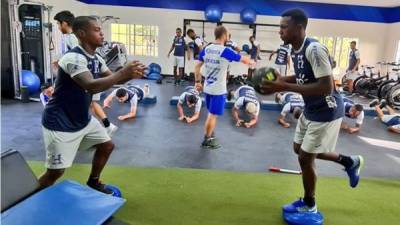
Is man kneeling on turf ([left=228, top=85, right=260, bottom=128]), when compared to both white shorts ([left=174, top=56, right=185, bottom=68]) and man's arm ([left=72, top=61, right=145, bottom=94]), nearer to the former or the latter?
man's arm ([left=72, top=61, right=145, bottom=94])

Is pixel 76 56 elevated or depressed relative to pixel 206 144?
elevated

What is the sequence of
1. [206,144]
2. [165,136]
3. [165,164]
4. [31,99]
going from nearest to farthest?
[165,164] → [206,144] → [165,136] → [31,99]

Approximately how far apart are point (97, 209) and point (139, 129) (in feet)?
10.4

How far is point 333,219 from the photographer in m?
2.57

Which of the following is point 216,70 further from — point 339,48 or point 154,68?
point 339,48

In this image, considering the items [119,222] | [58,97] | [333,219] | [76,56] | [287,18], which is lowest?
[333,219]

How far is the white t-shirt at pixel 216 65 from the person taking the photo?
13.5 feet

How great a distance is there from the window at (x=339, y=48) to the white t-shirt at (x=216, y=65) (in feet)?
30.7

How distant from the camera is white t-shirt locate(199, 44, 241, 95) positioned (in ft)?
13.5

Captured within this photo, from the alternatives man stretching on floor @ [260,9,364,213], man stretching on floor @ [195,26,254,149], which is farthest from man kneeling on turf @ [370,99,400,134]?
man stretching on floor @ [260,9,364,213]

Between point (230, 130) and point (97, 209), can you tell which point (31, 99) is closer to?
point (230, 130)

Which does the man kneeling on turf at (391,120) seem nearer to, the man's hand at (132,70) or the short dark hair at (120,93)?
the short dark hair at (120,93)

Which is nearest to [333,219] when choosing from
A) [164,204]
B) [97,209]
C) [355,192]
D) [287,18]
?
[355,192]

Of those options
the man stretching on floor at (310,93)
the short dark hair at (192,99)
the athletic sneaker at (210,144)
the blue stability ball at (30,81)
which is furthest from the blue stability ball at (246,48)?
the man stretching on floor at (310,93)
